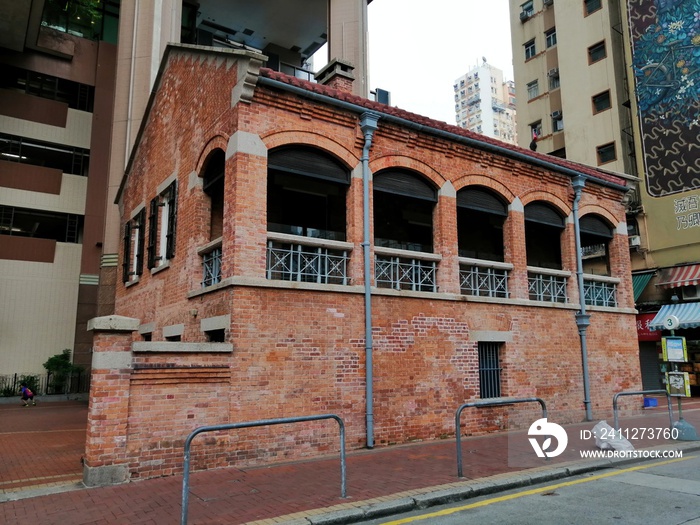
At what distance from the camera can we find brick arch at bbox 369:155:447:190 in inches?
439

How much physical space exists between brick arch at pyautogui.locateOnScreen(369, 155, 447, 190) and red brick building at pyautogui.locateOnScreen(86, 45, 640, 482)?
0.12 ft

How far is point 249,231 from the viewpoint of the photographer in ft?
30.5

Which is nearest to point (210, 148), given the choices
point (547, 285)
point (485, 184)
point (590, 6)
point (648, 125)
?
point (485, 184)

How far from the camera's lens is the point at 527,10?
3391cm

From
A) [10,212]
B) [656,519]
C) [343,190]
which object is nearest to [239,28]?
[10,212]

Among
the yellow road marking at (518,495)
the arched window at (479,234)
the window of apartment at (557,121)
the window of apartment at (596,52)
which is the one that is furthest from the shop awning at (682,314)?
the window of apartment at (596,52)

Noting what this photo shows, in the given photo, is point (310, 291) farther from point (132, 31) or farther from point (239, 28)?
point (239, 28)

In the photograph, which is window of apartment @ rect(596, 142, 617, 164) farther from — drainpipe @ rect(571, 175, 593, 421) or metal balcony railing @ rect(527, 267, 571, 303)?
metal balcony railing @ rect(527, 267, 571, 303)

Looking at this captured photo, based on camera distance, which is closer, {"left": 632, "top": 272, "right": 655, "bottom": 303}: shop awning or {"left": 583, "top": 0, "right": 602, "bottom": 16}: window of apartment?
{"left": 632, "top": 272, "right": 655, "bottom": 303}: shop awning

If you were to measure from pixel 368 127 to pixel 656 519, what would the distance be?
7.97 m

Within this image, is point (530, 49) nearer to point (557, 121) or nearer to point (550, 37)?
point (550, 37)

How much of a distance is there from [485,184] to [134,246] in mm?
9906

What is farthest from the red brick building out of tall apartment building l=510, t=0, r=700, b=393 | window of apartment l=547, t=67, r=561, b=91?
window of apartment l=547, t=67, r=561, b=91

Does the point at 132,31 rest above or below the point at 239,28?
below
